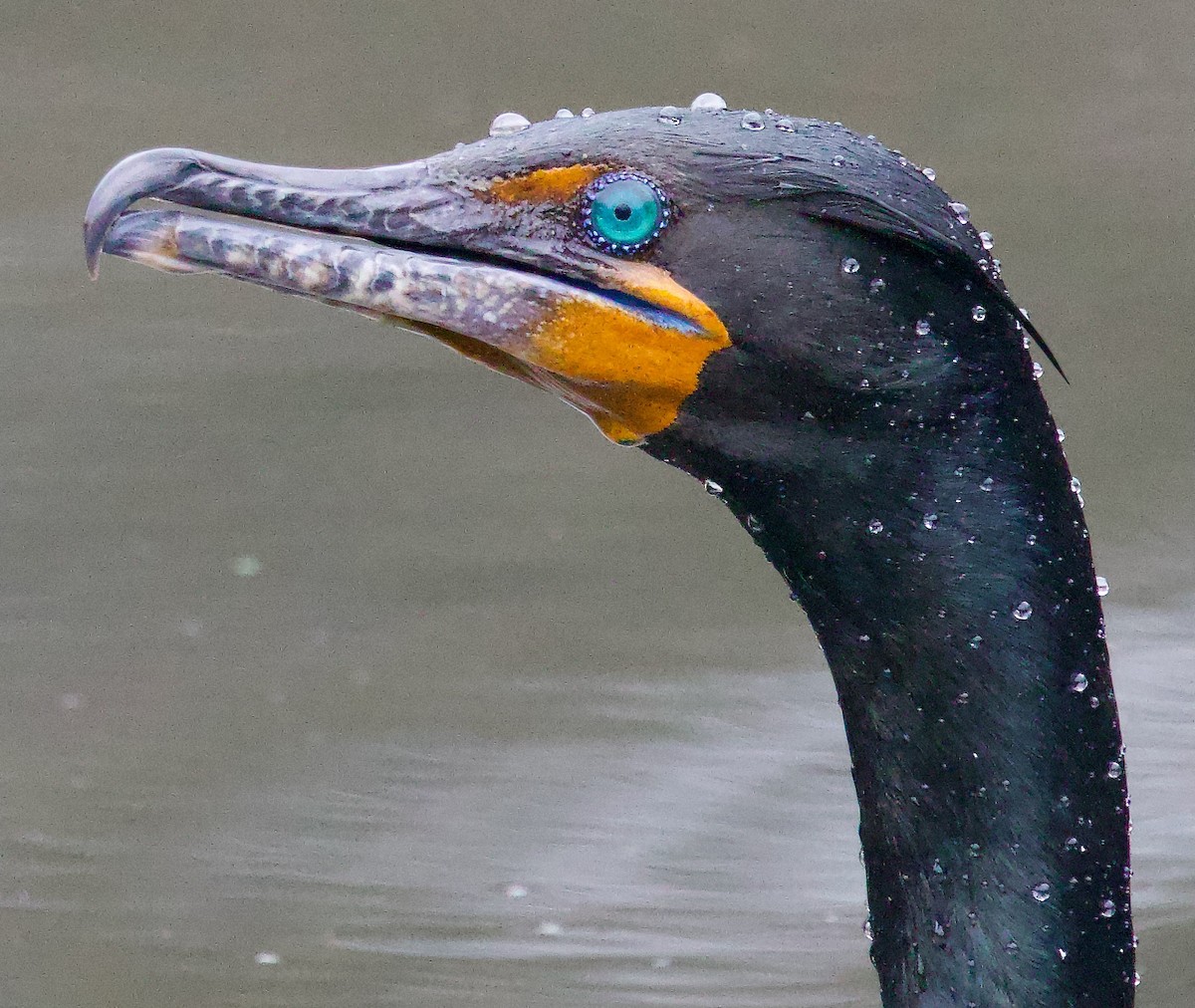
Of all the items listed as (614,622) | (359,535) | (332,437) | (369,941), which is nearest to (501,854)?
(369,941)

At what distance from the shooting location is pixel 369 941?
11.0ft

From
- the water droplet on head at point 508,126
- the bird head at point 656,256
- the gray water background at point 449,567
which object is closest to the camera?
the bird head at point 656,256

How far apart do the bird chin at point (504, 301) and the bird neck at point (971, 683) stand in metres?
0.12

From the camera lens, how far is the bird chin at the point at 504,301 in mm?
1926

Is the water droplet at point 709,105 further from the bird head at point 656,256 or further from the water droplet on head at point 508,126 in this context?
the water droplet on head at point 508,126

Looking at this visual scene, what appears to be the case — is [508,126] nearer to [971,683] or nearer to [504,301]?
[504,301]

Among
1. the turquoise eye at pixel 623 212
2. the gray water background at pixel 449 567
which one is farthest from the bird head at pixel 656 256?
the gray water background at pixel 449 567

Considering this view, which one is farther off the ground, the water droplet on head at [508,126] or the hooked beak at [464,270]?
the water droplet on head at [508,126]

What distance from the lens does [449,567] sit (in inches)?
163

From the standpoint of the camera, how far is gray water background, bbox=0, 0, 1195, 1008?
11.2ft

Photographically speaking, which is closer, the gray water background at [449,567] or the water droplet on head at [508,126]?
the water droplet on head at [508,126]

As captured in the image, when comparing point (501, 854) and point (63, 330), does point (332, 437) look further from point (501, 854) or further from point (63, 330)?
point (501, 854)

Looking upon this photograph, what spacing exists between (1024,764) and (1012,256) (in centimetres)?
285

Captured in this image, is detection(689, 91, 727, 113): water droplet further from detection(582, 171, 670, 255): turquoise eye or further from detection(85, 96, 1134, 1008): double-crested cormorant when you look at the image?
detection(582, 171, 670, 255): turquoise eye
